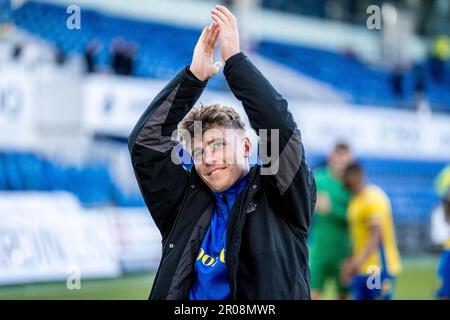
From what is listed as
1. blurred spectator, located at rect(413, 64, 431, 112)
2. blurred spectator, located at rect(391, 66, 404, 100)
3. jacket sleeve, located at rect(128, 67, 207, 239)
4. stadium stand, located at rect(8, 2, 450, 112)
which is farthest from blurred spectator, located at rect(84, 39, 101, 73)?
jacket sleeve, located at rect(128, 67, 207, 239)

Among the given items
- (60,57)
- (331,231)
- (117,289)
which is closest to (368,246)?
(331,231)

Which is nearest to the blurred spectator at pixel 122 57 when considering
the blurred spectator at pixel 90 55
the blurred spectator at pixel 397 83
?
the blurred spectator at pixel 90 55

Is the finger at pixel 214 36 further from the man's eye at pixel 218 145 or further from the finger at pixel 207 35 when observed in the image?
the man's eye at pixel 218 145

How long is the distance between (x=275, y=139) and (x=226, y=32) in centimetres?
49

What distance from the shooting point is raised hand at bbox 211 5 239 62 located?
3.55 metres

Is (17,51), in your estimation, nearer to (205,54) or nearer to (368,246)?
(368,246)

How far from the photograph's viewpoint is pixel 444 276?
26.6 ft

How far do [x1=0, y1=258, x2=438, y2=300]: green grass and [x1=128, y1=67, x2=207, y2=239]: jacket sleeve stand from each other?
7807 mm

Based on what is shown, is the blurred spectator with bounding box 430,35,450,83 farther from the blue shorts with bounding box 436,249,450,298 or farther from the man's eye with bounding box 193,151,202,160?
the man's eye with bounding box 193,151,202,160

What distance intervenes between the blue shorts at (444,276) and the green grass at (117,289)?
13.2ft

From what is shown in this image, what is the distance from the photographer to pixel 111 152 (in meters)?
15.0
